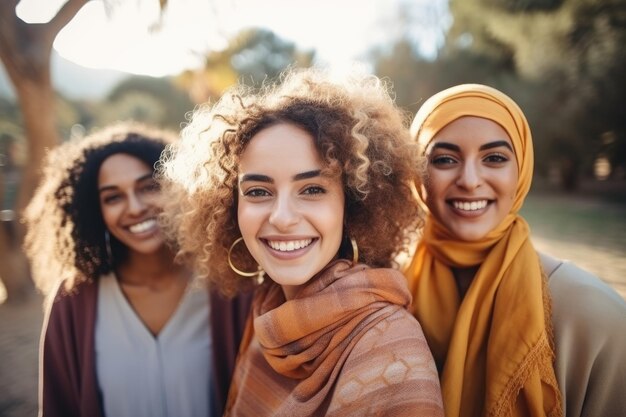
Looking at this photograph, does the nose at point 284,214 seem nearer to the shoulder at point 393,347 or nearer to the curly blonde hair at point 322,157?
the curly blonde hair at point 322,157

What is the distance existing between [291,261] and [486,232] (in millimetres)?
969

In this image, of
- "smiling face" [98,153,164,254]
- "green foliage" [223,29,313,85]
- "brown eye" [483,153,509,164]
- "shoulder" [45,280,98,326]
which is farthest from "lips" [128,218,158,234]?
"green foliage" [223,29,313,85]

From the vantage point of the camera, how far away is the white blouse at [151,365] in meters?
2.22

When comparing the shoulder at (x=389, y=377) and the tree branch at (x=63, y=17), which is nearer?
the shoulder at (x=389, y=377)

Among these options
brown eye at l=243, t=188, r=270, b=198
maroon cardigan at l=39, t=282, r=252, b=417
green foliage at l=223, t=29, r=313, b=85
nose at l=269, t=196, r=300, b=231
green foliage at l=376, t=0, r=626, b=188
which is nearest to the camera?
nose at l=269, t=196, r=300, b=231

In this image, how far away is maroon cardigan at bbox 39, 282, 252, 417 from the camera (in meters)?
2.19

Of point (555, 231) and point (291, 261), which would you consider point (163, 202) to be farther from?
point (555, 231)

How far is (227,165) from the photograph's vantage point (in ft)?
5.83

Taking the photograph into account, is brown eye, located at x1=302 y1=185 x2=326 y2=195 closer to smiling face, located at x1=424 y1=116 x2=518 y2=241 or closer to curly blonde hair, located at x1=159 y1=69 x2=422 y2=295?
curly blonde hair, located at x1=159 y1=69 x2=422 y2=295

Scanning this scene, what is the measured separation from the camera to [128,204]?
7.47 ft

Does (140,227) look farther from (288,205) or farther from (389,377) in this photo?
(389,377)

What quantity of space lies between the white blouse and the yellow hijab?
130 cm

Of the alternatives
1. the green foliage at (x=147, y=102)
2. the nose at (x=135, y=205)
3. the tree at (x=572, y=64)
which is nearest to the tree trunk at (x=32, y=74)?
the nose at (x=135, y=205)

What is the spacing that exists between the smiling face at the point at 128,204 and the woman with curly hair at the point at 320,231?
49cm
